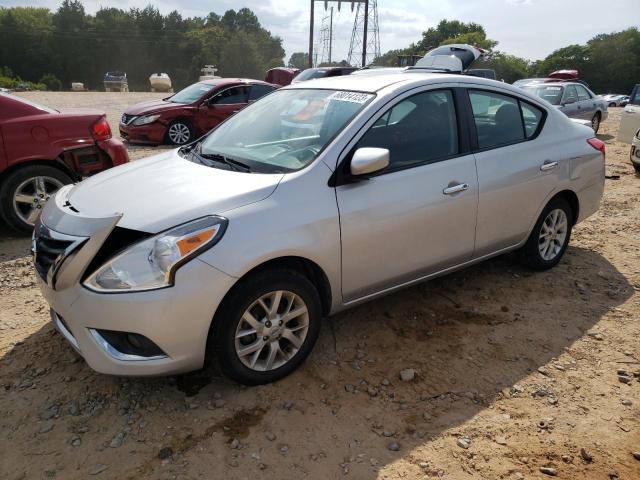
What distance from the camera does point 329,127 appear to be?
10.5ft

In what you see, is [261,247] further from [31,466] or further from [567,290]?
[567,290]

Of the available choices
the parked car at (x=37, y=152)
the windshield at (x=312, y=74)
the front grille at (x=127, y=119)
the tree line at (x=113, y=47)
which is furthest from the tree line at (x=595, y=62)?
the parked car at (x=37, y=152)

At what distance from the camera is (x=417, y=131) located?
135 inches

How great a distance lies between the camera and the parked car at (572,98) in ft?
43.3

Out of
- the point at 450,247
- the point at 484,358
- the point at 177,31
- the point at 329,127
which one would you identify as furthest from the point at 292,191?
the point at 177,31

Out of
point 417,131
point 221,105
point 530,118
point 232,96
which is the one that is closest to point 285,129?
point 417,131

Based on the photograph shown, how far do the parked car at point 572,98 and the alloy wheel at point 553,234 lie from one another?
9636 mm

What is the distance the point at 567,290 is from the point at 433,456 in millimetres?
2424

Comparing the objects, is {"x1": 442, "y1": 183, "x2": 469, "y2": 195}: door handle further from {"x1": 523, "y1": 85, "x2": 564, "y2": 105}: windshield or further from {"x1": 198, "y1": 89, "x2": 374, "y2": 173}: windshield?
{"x1": 523, "y1": 85, "x2": 564, "y2": 105}: windshield

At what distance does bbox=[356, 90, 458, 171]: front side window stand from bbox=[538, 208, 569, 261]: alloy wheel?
1.42 m

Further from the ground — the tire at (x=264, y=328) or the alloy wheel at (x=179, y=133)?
the alloy wheel at (x=179, y=133)

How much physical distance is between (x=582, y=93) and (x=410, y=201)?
43.4 ft

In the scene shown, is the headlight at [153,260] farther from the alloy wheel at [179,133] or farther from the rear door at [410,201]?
the alloy wheel at [179,133]

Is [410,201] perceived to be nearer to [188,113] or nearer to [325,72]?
[188,113]
